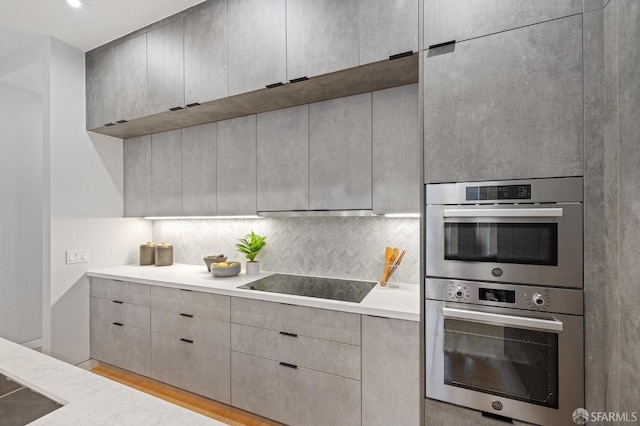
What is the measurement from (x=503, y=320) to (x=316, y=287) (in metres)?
1.14

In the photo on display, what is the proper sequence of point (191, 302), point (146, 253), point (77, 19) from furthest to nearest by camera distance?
point (146, 253) → point (77, 19) → point (191, 302)

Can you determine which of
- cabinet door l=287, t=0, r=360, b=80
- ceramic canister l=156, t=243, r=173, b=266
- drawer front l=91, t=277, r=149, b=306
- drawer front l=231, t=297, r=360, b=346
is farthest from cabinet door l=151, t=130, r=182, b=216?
Result: cabinet door l=287, t=0, r=360, b=80

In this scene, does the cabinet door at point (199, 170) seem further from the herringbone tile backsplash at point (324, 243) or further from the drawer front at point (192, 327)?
the drawer front at point (192, 327)

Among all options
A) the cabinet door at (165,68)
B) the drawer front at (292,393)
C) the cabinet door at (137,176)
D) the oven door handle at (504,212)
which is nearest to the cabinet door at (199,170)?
the cabinet door at (165,68)

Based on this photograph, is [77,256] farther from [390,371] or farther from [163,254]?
[390,371]

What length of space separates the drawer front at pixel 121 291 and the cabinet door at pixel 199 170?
29.4 inches

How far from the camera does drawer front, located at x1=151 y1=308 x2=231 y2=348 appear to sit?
6.84 ft

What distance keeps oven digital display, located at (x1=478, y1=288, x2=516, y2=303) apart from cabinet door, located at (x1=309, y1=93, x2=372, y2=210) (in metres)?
0.88

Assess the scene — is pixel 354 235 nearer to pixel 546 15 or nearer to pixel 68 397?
pixel 546 15

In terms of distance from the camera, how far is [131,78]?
2.57 meters

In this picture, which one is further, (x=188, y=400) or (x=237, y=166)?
(x=237, y=166)

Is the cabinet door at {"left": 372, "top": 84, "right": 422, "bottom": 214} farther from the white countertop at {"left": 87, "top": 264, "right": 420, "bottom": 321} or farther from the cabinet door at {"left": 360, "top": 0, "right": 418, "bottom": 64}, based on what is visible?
the white countertop at {"left": 87, "top": 264, "right": 420, "bottom": 321}

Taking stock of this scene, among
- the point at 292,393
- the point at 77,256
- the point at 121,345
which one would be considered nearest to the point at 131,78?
the point at 77,256

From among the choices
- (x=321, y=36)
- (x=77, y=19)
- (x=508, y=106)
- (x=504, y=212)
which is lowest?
(x=504, y=212)
